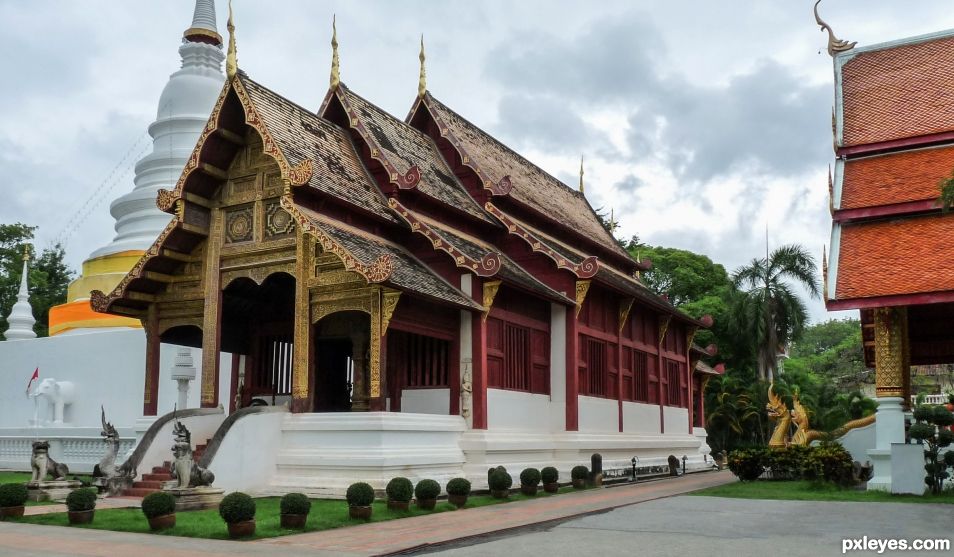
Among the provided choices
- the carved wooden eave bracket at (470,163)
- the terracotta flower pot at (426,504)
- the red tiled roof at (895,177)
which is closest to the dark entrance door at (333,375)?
the carved wooden eave bracket at (470,163)

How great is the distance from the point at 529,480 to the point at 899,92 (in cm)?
1128

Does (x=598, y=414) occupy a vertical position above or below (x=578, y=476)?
above

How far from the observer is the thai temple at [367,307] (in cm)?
1504

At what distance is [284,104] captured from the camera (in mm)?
17359

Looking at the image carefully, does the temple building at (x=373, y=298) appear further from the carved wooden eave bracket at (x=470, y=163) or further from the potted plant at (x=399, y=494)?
the potted plant at (x=399, y=494)

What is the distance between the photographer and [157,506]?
1061 cm

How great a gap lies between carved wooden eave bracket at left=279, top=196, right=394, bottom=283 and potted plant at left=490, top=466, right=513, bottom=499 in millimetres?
3877

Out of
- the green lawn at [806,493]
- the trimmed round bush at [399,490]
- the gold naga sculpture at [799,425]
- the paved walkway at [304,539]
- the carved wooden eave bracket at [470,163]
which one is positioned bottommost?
the green lawn at [806,493]

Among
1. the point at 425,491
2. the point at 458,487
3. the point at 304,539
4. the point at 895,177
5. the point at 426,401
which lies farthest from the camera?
the point at 426,401

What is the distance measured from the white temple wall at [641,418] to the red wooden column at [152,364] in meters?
10.8

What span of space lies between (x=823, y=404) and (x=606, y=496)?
71.5 ft

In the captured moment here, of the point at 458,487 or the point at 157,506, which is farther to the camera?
the point at 458,487

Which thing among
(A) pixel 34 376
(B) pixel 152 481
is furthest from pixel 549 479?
(A) pixel 34 376

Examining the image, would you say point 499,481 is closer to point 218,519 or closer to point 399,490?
point 399,490
